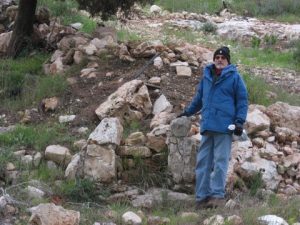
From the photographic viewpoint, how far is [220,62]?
19.5ft

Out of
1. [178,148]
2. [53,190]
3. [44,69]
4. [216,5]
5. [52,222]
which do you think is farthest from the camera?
[216,5]

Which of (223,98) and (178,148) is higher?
(223,98)

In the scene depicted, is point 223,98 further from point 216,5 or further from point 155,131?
point 216,5

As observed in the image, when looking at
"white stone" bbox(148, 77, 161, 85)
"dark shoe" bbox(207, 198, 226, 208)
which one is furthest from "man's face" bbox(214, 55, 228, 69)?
"white stone" bbox(148, 77, 161, 85)

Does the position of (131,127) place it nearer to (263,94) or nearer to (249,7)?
(263,94)

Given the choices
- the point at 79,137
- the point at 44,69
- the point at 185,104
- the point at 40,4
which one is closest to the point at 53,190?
the point at 79,137

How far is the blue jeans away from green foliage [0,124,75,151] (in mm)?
2056

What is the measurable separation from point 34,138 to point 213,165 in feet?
8.39

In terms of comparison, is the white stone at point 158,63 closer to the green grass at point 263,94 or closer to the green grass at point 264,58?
the green grass at point 263,94

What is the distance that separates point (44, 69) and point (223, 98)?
512cm

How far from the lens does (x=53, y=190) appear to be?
6.43 metres

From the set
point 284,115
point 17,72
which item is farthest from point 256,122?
point 17,72

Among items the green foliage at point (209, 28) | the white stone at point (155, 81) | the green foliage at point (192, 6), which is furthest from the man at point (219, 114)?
the green foliage at point (192, 6)

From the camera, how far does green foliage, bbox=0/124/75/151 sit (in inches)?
299
